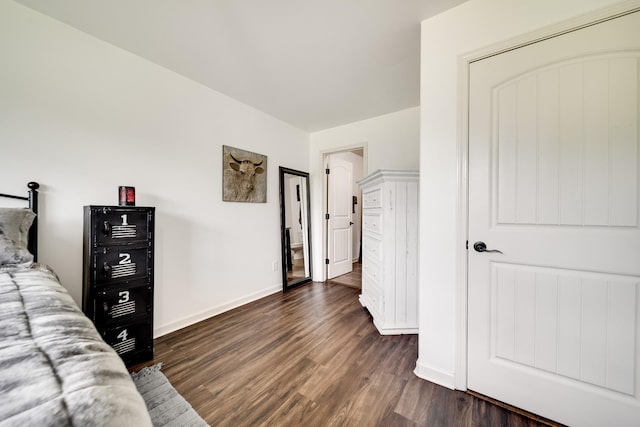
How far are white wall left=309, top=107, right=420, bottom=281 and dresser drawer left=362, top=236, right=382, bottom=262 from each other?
1.11 metres

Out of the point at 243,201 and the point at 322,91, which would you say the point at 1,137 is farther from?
the point at 322,91

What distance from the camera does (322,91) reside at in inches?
104

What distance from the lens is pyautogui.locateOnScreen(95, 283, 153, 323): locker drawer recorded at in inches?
62.8

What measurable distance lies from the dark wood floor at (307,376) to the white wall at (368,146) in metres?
1.62

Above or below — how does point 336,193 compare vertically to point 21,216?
above

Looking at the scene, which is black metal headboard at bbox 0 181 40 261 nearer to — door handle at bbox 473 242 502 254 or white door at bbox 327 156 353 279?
door handle at bbox 473 242 502 254

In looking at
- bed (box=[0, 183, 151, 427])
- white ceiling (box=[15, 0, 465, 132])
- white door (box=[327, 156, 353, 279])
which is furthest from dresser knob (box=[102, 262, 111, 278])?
white door (box=[327, 156, 353, 279])

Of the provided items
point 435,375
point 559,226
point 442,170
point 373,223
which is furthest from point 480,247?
point 373,223

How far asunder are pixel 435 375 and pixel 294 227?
8.61ft

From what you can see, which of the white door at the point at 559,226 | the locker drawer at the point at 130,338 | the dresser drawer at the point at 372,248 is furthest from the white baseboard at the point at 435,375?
the locker drawer at the point at 130,338

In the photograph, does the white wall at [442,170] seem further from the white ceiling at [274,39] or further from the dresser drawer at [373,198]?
the dresser drawer at [373,198]

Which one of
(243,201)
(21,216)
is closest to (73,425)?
(21,216)

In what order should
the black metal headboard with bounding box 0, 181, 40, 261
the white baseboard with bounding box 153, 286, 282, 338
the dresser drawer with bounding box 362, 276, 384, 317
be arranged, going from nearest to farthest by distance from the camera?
1. the black metal headboard with bounding box 0, 181, 40, 261
2. the white baseboard with bounding box 153, 286, 282, 338
3. the dresser drawer with bounding box 362, 276, 384, 317

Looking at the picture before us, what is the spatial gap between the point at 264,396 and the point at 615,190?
7.22ft
